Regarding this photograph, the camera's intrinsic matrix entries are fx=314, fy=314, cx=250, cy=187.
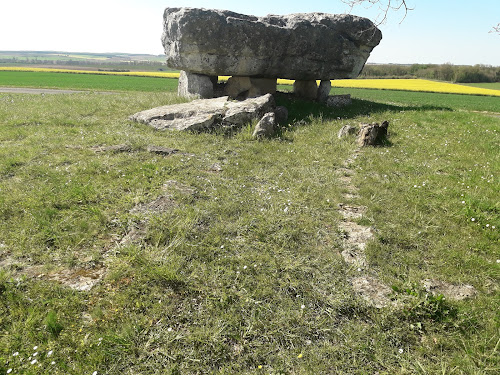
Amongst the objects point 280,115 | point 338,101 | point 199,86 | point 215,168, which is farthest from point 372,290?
point 338,101

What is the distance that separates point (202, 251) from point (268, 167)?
4.29 m

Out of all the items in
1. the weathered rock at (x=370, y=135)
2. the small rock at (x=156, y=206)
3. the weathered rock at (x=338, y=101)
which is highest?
the weathered rock at (x=338, y=101)

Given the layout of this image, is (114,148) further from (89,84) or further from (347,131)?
(89,84)

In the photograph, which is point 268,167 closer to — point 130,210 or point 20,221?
point 130,210

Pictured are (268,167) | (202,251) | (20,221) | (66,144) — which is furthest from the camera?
(66,144)

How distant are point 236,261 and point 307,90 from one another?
50.9 feet

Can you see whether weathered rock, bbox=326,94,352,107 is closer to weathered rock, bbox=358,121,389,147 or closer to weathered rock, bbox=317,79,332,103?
weathered rock, bbox=317,79,332,103

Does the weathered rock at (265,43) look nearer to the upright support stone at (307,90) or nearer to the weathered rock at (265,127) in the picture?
the upright support stone at (307,90)

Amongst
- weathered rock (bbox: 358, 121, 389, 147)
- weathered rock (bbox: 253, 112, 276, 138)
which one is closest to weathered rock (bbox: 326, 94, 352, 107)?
weathered rock (bbox: 358, 121, 389, 147)

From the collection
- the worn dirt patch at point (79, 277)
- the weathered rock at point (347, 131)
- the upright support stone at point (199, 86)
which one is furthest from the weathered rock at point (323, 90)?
the worn dirt patch at point (79, 277)

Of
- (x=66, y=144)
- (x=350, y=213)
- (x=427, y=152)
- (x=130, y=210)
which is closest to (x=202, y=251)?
(x=130, y=210)

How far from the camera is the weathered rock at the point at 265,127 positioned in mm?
11191

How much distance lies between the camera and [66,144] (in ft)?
32.8

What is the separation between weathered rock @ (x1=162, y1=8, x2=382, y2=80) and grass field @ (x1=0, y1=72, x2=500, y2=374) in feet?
24.1
